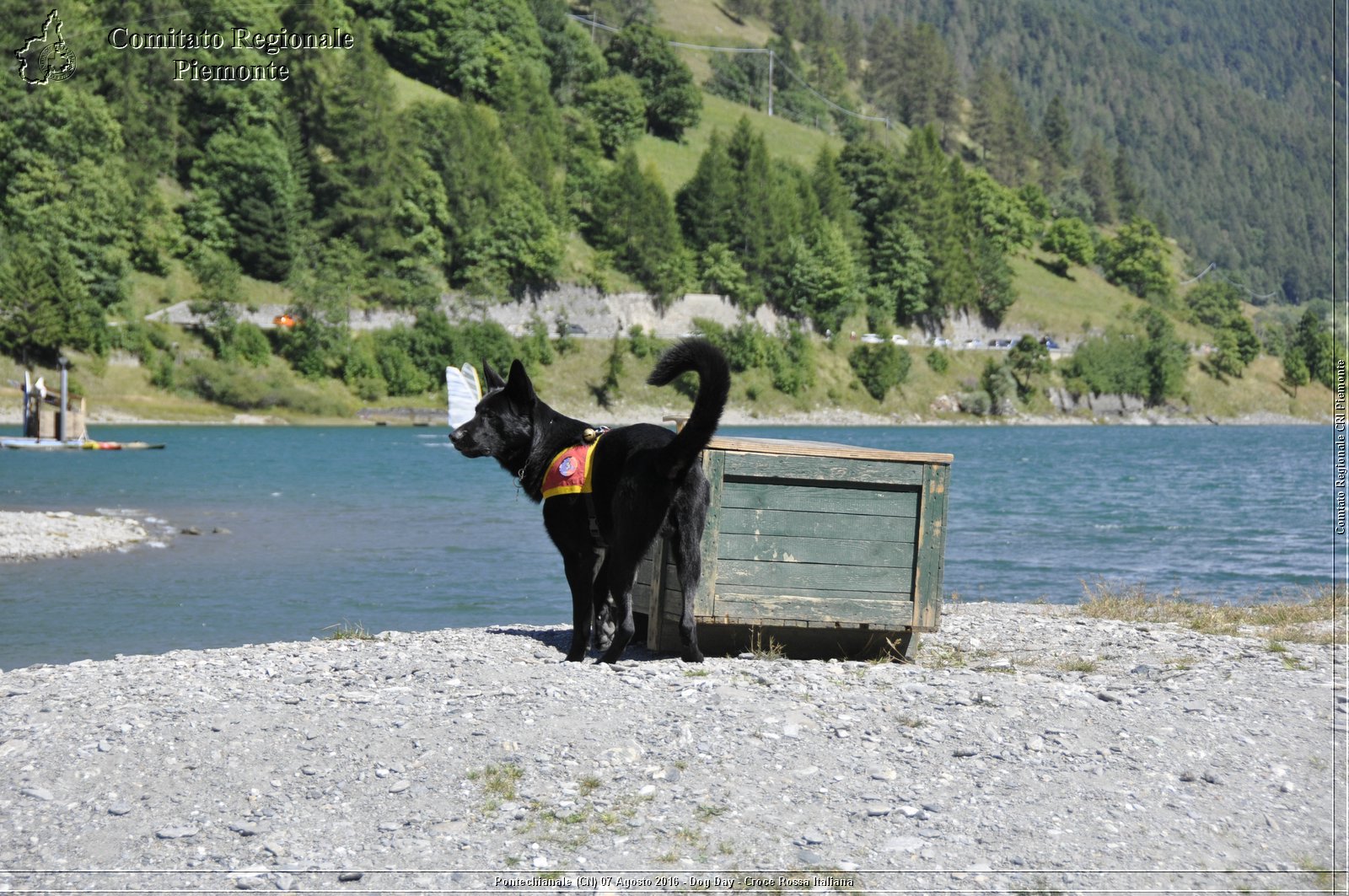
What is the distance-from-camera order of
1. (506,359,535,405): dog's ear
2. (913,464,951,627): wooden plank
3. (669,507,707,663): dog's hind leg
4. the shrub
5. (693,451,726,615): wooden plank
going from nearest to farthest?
1. (669,507,707,663): dog's hind leg
2. (506,359,535,405): dog's ear
3. (693,451,726,615): wooden plank
4. (913,464,951,627): wooden plank
5. the shrub

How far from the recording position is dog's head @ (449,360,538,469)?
11.1m

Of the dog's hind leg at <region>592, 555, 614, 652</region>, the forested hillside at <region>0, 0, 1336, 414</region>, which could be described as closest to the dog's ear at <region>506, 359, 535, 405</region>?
the dog's hind leg at <region>592, 555, 614, 652</region>

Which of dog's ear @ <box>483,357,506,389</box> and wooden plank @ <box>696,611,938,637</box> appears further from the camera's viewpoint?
dog's ear @ <box>483,357,506,389</box>

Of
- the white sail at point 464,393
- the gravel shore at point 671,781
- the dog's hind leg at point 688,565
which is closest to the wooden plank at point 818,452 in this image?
the dog's hind leg at point 688,565

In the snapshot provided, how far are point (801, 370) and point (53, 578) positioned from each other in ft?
376

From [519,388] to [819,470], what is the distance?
272 centimetres

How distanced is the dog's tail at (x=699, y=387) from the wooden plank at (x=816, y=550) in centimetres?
137

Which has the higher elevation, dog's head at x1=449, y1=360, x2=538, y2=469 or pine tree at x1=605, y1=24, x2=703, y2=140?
pine tree at x1=605, y1=24, x2=703, y2=140

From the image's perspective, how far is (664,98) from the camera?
174 m

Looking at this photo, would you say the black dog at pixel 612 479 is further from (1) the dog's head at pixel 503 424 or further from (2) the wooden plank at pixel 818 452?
(2) the wooden plank at pixel 818 452

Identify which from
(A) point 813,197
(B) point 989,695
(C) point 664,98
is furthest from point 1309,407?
(B) point 989,695

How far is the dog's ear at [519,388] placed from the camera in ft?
36.1

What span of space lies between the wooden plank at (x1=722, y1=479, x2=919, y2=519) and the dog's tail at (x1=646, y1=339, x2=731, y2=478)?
4.01 feet

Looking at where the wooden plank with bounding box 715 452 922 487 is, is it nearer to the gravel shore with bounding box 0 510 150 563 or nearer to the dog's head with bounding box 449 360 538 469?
the dog's head with bounding box 449 360 538 469
